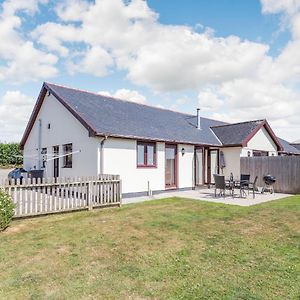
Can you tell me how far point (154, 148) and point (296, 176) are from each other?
9.06 meters

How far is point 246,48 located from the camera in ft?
49.6

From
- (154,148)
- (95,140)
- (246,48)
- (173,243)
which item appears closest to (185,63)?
(246,48)

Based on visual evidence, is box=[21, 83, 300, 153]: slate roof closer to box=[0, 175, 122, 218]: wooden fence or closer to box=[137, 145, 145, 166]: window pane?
box=[137, 145, 145, 166]: window pane

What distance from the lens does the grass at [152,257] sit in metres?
4.53

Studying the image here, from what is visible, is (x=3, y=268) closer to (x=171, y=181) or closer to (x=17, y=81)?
(x=171, y=181)

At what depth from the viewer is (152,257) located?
6.05m

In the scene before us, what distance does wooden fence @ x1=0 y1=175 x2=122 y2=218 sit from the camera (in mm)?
9711

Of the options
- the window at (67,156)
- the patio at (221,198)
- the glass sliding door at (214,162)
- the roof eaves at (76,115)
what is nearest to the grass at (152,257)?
the patio at (221,198)

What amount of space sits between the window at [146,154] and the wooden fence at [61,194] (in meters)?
3.65

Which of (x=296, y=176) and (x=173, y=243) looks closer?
(x=173, y=243)

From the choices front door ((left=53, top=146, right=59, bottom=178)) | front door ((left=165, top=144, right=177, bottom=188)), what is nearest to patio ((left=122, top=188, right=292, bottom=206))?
front door ((left=165, top=144, right=177, bottom=188))

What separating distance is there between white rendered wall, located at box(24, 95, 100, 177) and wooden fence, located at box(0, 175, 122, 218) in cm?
256

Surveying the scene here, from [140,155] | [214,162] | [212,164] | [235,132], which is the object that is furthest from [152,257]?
[235,132]

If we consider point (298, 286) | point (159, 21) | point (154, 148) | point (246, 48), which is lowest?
point (298, 286)
